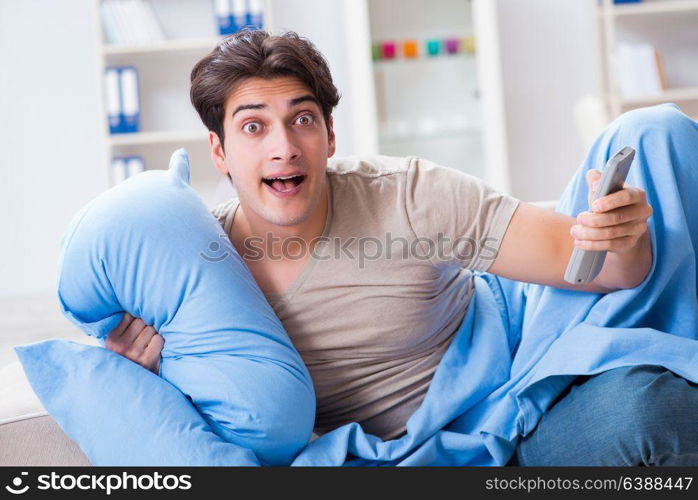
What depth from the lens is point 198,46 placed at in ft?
11.6

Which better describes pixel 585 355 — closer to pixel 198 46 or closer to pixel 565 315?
pixel 565 315

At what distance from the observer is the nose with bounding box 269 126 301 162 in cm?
119

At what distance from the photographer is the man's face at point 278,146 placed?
1.21m

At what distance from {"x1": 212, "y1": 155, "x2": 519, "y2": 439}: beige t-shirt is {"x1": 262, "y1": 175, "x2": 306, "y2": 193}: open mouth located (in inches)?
3.6

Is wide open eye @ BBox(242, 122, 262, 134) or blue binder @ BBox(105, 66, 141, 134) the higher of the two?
blue binder @ BBox(105, 66, 141, 134)

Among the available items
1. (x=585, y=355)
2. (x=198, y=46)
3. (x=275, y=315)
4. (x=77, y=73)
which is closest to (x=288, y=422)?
(x=275, y=315)

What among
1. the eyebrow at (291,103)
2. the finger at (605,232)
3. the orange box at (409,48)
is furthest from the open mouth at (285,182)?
the orange box at (409,48)

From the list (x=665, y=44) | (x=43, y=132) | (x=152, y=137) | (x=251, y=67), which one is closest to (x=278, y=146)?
(x=251, y=67)

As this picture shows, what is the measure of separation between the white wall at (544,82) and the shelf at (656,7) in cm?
36

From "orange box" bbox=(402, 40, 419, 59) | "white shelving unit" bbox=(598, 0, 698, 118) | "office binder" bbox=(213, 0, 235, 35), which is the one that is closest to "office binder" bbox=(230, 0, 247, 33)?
"office binder" bbox=(213, 0, 235, 35)

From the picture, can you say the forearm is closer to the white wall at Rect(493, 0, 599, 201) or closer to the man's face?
the man's face

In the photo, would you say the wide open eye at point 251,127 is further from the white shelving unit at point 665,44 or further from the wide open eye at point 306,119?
the white shelving unit at point 665,44

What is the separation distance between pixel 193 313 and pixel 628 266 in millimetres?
614
